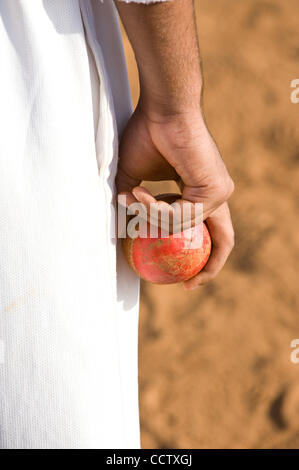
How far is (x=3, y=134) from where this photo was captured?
87 cm

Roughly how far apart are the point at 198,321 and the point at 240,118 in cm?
145

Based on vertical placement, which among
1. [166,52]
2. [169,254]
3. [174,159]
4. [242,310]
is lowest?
[242,310]

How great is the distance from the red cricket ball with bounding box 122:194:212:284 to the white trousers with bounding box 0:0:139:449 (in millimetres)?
260

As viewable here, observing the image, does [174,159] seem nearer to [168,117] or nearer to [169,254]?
[168,117]

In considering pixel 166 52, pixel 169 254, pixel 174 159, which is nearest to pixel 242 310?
pixel 169 254

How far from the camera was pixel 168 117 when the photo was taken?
1.03 metres

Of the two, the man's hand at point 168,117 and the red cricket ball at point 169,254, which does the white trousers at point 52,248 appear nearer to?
the man's hand at point 168,117

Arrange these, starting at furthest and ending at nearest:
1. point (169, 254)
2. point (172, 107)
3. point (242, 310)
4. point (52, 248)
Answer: point (242, 310)
point (169, 254)
point (172, 107)
point (52, 248)

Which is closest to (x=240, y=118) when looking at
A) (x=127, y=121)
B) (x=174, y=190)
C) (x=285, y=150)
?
(x=285, y=150)

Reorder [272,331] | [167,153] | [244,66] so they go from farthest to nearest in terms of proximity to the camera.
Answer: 1. [244,66]
2. [272,331]
3. [167,153]

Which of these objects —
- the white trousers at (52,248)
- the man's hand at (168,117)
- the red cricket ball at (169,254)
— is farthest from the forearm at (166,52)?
the red cricket ball at (169,254)

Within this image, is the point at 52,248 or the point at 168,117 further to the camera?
the point at 168,117

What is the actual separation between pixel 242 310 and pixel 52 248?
1.90m

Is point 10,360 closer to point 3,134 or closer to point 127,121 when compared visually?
point 3,134
